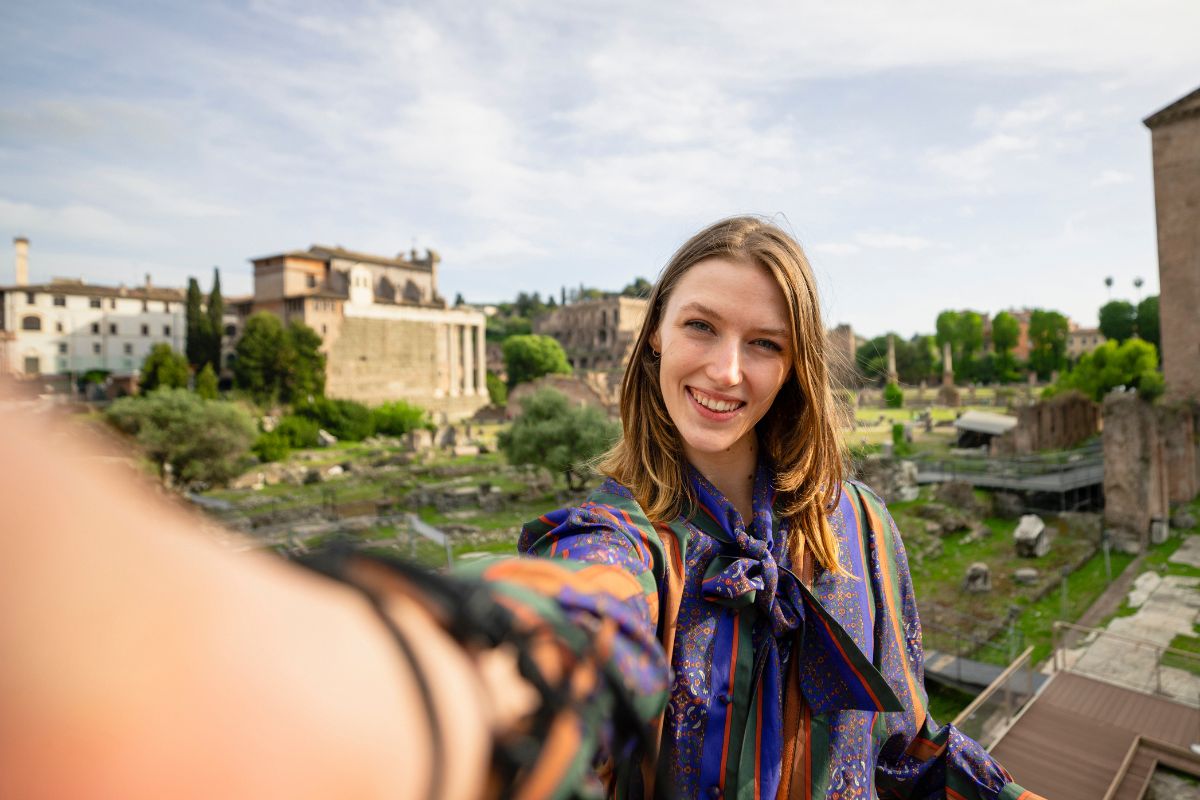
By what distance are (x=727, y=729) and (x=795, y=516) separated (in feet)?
1.85

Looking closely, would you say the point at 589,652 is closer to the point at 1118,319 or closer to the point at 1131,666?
the point at 1131,666

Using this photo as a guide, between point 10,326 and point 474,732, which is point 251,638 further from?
point 10,326

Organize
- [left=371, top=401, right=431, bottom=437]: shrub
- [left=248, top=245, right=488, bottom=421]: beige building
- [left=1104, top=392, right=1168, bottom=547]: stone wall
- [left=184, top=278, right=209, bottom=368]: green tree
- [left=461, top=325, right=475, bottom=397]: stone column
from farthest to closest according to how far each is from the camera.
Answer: [left=461, top=325, right=475, bottom=397]: stone column, [left=248, top=245, right=488, bottom=421]: beige building, [left=371, top=401, right=431, bottom=437]: shrub, [left=184, top=278, right=209, bottom=368]: green tree, [left=1104, top=392, right=1168, bottom=547]: stone wall

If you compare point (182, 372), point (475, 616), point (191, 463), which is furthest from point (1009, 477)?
point (182, 372)

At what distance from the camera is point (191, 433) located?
2183cm

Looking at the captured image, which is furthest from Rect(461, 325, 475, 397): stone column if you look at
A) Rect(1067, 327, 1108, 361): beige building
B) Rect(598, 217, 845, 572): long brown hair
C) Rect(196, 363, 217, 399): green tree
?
Rect(1067, 327, 1108, 361): beige building

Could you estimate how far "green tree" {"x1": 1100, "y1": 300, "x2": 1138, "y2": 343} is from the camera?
5281cm

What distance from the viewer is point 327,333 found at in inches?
1845

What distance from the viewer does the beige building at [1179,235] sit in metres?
19.0

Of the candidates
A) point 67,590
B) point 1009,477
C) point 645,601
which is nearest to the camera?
point 67,590

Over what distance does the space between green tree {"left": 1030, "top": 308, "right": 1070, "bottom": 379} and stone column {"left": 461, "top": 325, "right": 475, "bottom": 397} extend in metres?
44.9

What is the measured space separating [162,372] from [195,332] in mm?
6973

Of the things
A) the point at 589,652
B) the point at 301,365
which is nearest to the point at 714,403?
the point at 589,652

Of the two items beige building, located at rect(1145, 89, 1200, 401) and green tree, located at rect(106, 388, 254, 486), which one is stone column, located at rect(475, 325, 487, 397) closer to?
green tree, located at rect(106, 388, 254, 486)
